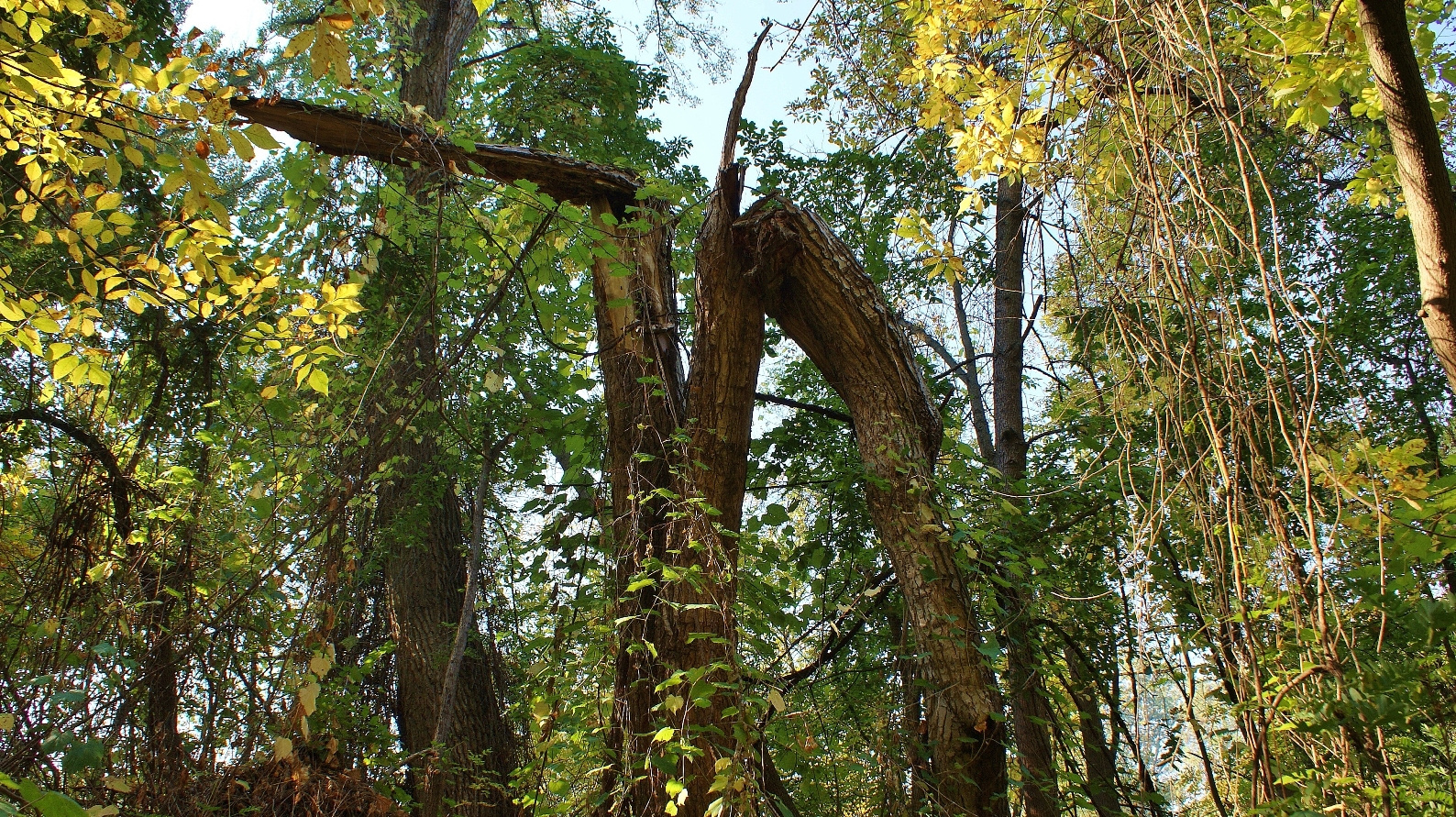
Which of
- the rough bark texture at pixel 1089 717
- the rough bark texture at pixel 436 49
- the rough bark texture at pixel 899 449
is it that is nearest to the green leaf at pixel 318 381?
the rough bark texture at pixel 899 449

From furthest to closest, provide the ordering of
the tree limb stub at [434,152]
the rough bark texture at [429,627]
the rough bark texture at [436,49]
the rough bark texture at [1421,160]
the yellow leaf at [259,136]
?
1. the rough bark texture at [436,49]
2. the rough bark texture at [429,627]
3. the tree limb stub at [434,152]
4. the yellow leaf at [259,136]
5. the rough bark texture at [1421,160]

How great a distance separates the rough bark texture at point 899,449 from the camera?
2604 mm

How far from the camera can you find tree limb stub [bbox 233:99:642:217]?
311 centimetres

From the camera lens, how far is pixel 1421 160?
1.30 meters

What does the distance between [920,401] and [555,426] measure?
1495 mm

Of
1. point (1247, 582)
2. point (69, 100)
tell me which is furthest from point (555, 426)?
point (1247, 582)

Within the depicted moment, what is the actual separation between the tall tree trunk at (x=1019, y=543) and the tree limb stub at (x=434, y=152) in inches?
64.6

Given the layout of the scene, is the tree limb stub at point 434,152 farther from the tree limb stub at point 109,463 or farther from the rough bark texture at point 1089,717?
the rough bark texture at point 1089,717

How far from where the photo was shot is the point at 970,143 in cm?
242

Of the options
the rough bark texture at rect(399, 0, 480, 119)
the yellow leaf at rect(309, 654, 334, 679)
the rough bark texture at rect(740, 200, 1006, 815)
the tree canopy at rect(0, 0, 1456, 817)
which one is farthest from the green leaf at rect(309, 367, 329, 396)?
the rough bark texture at rect(399, 0, 480, 119)

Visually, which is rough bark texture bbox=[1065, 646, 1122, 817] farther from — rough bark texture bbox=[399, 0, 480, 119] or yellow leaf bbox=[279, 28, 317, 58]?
rough bark texture bbox=[399, 0, 480, 119]

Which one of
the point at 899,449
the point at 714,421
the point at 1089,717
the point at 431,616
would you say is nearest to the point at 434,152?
the point at 714,421

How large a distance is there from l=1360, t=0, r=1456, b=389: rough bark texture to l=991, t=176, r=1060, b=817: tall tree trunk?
3.96ft

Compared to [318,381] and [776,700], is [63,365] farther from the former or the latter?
[776,700]
